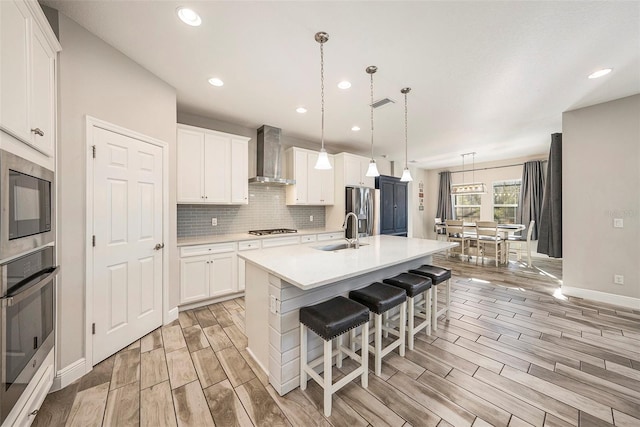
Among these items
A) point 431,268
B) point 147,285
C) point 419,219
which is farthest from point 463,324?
point 419,219

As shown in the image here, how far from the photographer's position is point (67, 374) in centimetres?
172

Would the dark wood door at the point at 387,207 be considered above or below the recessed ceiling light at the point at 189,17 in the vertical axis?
below

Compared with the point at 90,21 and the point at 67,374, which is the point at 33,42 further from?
the point at 67,374

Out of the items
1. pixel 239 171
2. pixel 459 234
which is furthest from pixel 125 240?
pixel 459 234

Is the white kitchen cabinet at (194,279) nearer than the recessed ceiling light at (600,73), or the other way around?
the recessed ceiling light at (600,73)

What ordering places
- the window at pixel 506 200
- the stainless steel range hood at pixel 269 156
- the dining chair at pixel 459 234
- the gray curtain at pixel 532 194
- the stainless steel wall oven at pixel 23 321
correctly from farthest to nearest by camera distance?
1. the window at pixel 506 200
2. the gray curtain at pixel 532 194
3. the dining chair at pixel 459 234
4. the stainless steel range hood at pixel 269 156
5. the stainless steel wall oven at pixel 23 321

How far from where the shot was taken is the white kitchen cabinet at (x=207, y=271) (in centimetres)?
289

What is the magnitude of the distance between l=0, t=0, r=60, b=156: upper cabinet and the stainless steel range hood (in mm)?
2394

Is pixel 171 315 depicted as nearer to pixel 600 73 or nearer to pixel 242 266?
pixel 242 266

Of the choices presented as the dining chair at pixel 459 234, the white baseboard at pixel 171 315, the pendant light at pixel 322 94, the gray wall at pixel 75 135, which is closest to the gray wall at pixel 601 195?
the dining chair at pixel 459 234

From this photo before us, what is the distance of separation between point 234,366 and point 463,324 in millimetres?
2464

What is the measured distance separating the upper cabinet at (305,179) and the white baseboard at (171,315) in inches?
96.4

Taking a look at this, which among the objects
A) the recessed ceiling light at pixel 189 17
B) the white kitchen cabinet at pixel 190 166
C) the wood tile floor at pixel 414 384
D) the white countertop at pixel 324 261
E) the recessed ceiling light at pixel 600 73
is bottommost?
the wood tile floor at pixel 414 384

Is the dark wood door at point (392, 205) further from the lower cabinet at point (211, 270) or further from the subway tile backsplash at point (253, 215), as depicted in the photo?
the lower cabinet at point (211, 270)
